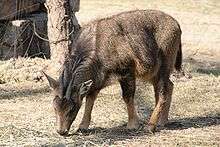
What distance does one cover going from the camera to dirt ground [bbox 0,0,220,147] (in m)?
8.60

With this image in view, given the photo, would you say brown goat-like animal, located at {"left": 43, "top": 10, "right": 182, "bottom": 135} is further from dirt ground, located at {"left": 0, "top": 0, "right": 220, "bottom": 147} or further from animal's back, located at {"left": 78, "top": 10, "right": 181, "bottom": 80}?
dirt ground, located at {"left": 0, "top": 0, "right": 220, "bottom": 147}

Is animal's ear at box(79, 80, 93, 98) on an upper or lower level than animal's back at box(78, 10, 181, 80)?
lower

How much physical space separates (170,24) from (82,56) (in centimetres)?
166

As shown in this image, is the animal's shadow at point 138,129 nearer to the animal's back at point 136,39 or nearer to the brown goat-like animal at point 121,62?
the brown goat-like animal at point 121,62

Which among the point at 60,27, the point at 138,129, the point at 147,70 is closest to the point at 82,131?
the point at 138,129

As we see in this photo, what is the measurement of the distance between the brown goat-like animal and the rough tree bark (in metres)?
3.08

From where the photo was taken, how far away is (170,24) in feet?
31.5

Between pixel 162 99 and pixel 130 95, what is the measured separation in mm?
575

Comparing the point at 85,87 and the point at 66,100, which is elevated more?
the point at 85,87

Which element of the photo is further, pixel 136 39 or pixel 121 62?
pixel 136 39

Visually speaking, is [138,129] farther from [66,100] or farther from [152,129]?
[66,100]

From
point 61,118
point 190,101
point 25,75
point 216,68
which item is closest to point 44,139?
point 61,118

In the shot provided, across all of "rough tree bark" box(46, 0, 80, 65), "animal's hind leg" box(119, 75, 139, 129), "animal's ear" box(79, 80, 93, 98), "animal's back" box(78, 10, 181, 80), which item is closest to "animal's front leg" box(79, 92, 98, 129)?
"animal's hind leg" box(119, 75, 139, 129)

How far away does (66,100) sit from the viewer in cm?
823
